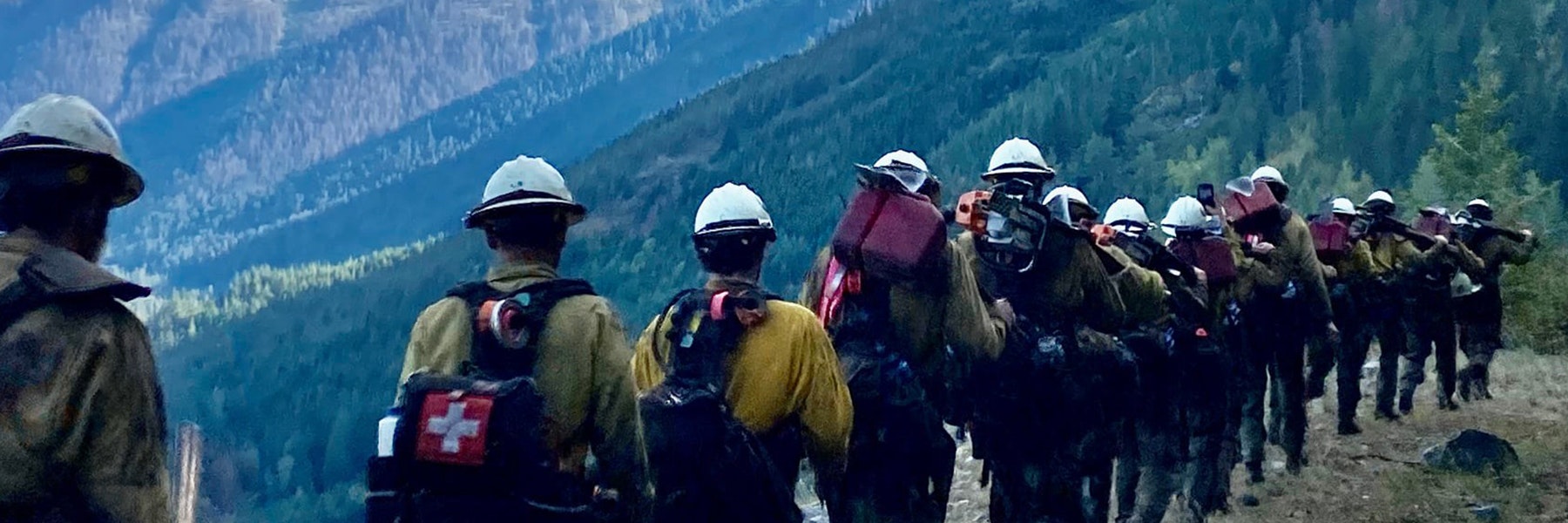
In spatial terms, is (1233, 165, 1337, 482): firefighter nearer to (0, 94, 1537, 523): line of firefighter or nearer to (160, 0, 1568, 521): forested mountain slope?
(0, 94, 1537, 523): line of firefighter

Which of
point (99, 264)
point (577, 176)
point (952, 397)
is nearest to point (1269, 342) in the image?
point (952, 397)

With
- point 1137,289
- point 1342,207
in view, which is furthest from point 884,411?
point 1342,207

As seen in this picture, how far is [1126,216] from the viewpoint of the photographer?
9.20m

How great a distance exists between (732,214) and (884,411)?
45.2 inches

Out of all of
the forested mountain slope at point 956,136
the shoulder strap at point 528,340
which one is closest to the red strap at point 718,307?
the shoulder strap at point 528,340

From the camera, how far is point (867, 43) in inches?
7657

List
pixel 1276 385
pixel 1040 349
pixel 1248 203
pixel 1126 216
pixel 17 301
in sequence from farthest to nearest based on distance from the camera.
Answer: pixel 1276 385
pixel 1248 203
pixel 1126 216
pixel 1040 349
pixel 17 301

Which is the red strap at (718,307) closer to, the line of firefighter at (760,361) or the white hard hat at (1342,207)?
the line of firefighter at (760,361)

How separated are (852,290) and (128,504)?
324 cm

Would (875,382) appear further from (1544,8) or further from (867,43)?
(867,43)

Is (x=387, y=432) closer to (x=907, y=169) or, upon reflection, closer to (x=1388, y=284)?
(x=907, y=169)

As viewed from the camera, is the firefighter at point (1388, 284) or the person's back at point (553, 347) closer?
the person's back at point (553, 347)

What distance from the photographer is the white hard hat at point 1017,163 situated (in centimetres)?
714

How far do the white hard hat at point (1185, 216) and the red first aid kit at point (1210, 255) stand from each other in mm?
109
